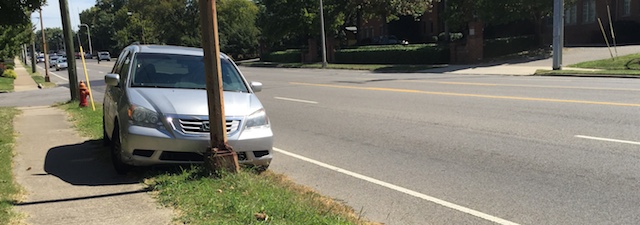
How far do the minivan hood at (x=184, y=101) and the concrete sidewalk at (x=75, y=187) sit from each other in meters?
0.88

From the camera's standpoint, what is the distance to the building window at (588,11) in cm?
4212

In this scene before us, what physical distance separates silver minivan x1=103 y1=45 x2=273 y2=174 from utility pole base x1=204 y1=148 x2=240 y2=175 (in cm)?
24

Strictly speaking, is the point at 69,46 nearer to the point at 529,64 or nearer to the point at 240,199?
the point at 240,199

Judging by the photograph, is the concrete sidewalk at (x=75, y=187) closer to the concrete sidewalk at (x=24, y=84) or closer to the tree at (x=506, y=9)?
the concrete sidewalk at (x=24, y=84)

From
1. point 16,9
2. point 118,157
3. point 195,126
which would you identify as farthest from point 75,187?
point 16,9

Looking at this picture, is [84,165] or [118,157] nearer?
[118,157]

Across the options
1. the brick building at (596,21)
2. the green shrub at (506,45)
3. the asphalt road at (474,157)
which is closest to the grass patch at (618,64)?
the brick building at (596,21)

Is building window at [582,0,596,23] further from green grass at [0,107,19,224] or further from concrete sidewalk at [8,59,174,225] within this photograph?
green grass at [0,107,19,224]

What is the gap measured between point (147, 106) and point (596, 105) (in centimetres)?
933

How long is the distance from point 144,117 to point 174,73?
1.35 metres

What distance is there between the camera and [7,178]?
5.80 metres

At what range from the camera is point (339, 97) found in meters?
15.1

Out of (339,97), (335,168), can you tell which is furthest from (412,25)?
(335,168)

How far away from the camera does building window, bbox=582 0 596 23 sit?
42125mm
